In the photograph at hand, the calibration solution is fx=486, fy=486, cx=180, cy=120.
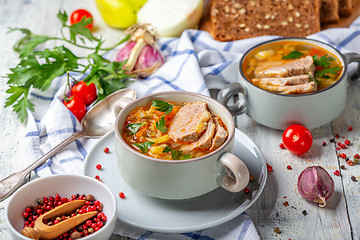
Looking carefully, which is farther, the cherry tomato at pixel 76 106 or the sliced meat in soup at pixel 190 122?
the cherry tomato at pixel 76 106

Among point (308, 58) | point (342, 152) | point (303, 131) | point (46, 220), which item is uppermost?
point (46, 220)

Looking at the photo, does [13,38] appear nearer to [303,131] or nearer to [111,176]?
[111,176]

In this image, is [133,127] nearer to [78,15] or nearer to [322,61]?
[322,61]

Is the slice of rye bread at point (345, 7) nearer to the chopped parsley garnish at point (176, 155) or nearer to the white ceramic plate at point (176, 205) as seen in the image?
the white ceramic plate at point (176, 205)

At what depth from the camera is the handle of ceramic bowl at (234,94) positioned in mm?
2949

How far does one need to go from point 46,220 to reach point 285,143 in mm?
1425

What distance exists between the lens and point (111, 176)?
2.57 metres

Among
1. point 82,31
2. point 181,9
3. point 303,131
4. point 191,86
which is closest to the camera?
point 303,131

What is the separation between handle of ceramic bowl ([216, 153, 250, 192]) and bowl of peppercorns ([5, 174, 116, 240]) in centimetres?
52

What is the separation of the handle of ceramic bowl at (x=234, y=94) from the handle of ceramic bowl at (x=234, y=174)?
27.3 inches

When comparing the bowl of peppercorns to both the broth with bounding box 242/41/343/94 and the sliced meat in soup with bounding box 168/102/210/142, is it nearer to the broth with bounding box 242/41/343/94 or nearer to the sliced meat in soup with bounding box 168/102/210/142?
the sliced meat in soup with bounding box 168/102/210/142

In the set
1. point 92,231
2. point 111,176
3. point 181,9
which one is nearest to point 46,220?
point 92,231

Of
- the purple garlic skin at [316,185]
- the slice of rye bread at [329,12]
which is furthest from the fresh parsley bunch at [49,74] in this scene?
the slice of rye bread at [329,12]

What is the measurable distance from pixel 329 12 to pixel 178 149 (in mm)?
2202
